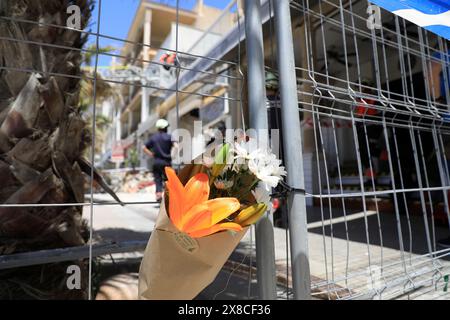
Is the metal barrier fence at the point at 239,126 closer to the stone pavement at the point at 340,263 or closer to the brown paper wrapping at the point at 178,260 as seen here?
the stone pavement at the point at 340,263

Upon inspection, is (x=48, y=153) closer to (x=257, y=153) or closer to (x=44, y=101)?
(x=44, y=101)

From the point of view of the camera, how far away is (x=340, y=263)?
3.04 meters

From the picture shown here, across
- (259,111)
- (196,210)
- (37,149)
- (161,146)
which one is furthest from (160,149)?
(196,210)

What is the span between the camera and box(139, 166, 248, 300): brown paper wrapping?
0.87 metres

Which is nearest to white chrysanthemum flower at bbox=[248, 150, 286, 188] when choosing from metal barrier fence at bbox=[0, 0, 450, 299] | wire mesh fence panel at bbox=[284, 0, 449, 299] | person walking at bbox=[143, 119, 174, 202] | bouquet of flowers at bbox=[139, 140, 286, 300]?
bouquet of flowers at bbox=[139, 140, 286, 300]

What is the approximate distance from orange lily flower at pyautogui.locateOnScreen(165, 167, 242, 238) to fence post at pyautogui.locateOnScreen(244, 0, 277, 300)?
15.9 inches

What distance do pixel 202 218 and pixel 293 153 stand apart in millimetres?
593

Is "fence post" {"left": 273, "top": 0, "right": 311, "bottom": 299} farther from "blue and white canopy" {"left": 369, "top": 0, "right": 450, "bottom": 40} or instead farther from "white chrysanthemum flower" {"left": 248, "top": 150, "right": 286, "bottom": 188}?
"blue and white canopy" {"left": 369, "top": 0, "right": 450, "bottom": 40}

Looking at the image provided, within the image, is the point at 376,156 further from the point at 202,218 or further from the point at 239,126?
the point at 202,218

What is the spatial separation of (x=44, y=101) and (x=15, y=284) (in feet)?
4.30

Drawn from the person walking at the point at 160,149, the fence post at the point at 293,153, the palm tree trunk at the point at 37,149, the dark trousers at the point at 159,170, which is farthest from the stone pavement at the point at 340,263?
the palm tree trunk at the point at 37,149

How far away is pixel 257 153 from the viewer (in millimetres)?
977
